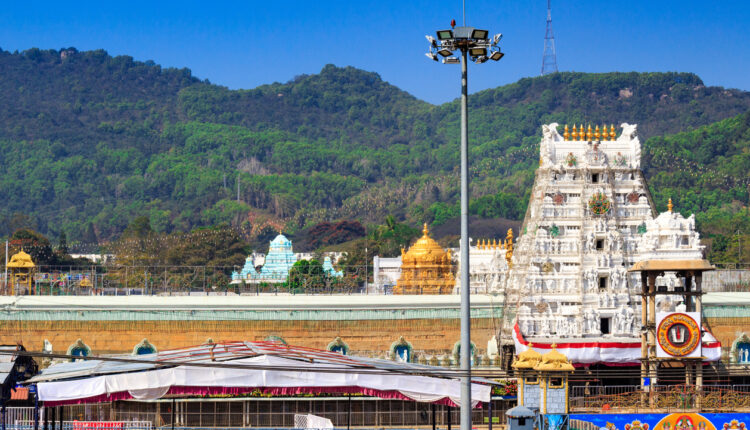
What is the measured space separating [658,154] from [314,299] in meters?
135

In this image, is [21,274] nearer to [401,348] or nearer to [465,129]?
[401,348]

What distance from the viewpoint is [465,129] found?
87.9 ft

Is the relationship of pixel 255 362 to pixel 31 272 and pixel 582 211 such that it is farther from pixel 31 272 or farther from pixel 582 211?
pixel 31 272

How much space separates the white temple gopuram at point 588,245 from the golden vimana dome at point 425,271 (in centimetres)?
1851

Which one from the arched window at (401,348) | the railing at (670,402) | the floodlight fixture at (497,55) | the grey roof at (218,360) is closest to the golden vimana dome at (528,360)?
the grey roof at (218,360)

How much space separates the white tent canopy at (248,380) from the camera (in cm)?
2923

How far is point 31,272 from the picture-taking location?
6569cm

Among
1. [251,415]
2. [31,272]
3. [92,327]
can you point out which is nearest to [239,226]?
[31,272]

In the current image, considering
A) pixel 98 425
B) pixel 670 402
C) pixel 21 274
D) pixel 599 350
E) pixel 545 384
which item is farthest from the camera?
pixel 21 274

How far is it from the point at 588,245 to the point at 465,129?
24.7 metres

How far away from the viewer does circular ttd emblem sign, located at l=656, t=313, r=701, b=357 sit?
40.3 meters

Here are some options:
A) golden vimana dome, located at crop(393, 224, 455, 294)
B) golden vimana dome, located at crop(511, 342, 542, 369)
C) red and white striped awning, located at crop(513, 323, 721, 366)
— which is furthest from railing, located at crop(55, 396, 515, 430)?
golden vimana dome, located at crop(393, 224, 455, 294)

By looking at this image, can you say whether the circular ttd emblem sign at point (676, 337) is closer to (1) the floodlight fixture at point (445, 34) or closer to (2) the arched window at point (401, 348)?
→ (2) the arched window at point (401, 348)

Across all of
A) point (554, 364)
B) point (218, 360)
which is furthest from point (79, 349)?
point (554, 364)
